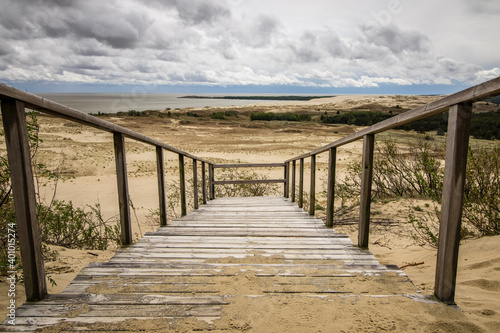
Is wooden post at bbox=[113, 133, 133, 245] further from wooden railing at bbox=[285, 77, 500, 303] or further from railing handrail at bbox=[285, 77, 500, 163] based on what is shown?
wooden railing at bbox=[285, 77, 500, 303]

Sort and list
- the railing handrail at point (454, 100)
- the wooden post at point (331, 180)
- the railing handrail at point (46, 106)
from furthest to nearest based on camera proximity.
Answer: the wooden post at point (331, 180)
the railing handrail at point (46, 106)
the railing handrail at point (454, 100)

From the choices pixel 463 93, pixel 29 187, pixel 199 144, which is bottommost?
pixel 199 144

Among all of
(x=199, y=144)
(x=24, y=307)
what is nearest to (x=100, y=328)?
(x=24, y=307)

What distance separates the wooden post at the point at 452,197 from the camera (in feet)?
4.91

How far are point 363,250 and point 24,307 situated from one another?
225cm

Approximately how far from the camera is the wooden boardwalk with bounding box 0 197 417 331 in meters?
1.54

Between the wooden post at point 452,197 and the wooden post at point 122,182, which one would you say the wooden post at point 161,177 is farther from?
the wooden post at point 452,197

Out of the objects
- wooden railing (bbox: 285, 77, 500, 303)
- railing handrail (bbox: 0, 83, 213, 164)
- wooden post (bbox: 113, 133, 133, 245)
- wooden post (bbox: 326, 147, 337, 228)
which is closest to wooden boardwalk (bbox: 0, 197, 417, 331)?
wooden post (bbox: 113, 133, 133, 245)

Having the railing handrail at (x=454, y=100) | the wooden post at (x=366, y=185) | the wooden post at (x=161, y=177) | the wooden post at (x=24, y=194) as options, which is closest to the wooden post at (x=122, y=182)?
the wooden post at (x=161, y=177)

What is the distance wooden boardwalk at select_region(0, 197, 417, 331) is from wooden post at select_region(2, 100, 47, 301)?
14 centimetres

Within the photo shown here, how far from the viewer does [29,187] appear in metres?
1.56

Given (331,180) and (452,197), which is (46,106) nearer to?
(452,197)

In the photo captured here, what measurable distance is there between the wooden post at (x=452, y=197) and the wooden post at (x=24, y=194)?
2.09 meters

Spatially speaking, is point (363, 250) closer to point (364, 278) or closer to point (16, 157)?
point (364, 278)
